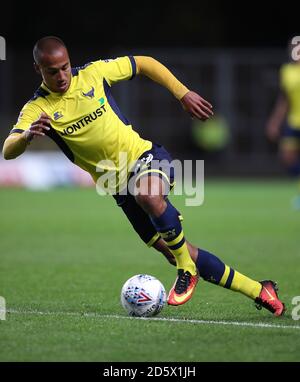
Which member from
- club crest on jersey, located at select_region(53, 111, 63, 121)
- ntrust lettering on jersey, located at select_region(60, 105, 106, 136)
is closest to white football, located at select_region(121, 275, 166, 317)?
ntrust lettering on jersey, located at select_region(60, 105, 106, 136)

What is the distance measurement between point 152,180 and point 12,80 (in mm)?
19817

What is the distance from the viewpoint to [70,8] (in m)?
26.8

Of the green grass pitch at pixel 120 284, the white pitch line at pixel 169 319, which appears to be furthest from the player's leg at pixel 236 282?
the white pitch line at pixel 169 319

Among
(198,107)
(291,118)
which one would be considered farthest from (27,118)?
(291,118)

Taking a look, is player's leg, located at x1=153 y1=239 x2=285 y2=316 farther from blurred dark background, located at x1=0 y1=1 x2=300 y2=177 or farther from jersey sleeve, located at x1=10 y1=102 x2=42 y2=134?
blurred dark background, located at x1=0 y1=1 x2=300 y2=177

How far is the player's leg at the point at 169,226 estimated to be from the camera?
6477 millimetres

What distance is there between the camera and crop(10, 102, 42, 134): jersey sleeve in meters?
6.61

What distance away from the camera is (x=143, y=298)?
6.57 metres

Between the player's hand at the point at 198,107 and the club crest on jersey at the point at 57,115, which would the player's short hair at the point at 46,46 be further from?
the player's hand at the point at 198,107

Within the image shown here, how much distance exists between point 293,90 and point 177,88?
10.9 metres

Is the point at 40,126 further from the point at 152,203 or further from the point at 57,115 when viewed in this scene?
the point at 152,203

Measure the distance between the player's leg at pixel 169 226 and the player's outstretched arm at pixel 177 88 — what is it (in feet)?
1.77
